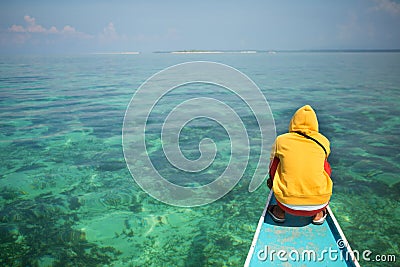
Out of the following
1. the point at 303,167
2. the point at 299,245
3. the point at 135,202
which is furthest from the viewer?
the point at 135,202

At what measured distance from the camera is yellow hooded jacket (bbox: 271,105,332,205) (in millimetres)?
3400

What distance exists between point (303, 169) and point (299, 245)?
1.00m

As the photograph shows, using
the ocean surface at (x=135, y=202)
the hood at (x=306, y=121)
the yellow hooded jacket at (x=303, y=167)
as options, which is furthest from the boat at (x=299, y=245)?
the hood at (x=306, y=121)

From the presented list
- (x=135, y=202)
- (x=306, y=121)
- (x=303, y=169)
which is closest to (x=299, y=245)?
(x=303, y=169)

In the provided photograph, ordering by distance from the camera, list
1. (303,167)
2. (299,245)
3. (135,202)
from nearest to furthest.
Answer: (303,167), (299,245), (135,202)

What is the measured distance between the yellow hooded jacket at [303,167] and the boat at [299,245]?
501mm

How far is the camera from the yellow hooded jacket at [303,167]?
11.2 ft

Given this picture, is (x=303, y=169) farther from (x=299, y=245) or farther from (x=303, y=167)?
(x=299, y=245)

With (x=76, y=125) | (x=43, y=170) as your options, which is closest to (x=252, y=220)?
(x=43, y=170)

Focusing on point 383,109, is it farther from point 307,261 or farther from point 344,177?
point 307,261

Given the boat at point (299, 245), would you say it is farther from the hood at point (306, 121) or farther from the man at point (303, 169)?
the hood at point (306, 121)

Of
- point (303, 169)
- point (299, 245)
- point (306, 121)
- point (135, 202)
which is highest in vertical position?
point (306, 121)

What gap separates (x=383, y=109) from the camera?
13406 mm

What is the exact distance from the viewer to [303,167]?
3391mm
